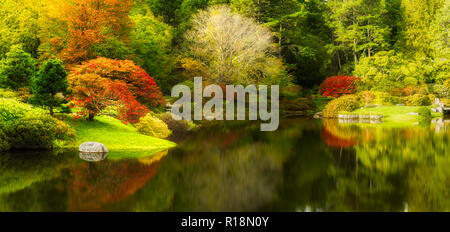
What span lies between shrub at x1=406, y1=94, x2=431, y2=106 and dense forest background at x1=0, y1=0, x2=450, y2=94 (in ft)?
8.00

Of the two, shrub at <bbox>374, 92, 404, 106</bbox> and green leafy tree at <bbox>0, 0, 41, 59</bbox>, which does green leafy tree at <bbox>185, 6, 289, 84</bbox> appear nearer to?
shrub at <bbox>374, 92, 404, 106</bbox>

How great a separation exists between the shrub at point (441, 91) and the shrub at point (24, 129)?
93.0ft

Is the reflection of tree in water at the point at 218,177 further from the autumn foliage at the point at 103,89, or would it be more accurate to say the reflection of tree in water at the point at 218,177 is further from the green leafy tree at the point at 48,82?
the green leafy tree at the point at 48,82

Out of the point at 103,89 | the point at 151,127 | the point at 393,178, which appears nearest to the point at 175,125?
the point at 151,127

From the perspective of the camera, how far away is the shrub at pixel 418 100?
2658 cm

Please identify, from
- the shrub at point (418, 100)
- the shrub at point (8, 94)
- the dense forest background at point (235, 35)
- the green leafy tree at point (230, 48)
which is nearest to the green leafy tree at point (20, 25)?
the dense forest background at point (235, 35)

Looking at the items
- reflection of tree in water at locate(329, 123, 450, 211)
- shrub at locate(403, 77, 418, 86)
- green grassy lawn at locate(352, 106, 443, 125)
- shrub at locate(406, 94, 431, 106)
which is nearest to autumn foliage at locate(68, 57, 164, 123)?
reflection of tree in water at locate(329, 123, 450, 211)

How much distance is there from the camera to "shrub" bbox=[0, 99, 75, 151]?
10.7 meters

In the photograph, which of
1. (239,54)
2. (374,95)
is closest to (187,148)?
(239,54)

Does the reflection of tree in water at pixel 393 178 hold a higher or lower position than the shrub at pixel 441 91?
lower

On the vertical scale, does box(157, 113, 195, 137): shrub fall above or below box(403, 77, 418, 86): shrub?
below

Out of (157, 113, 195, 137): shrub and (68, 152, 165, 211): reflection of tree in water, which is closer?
(68, 152, 165, 211): reflection of tree in water

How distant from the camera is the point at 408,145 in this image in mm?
12297

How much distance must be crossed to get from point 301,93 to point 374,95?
7970 mm
